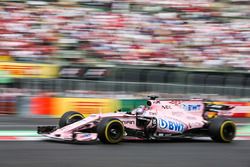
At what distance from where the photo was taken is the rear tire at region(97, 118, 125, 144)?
8.73m

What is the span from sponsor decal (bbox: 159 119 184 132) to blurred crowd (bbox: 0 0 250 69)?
821cm

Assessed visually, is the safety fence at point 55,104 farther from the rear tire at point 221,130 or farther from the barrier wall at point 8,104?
the rear tire at point 221,130

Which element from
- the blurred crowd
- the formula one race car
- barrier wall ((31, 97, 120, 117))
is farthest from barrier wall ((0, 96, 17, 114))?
the formula one race car

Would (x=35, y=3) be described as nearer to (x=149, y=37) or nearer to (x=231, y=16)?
(x=149, y=37)

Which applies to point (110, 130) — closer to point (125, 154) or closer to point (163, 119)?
point (125, 154)

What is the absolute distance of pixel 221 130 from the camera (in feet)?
33.2

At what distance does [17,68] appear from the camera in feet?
54.4

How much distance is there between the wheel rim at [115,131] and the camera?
29.0ft

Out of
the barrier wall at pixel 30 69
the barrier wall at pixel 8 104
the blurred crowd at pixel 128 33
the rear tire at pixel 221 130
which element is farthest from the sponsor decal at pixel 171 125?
the blurred crowd at pixel 128 33

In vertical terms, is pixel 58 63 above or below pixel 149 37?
below

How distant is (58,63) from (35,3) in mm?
3827

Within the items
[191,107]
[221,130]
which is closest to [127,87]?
[191,107]

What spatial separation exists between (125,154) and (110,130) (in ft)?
3.47

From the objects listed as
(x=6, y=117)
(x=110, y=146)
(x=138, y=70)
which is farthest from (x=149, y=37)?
(x=110, y=146)
